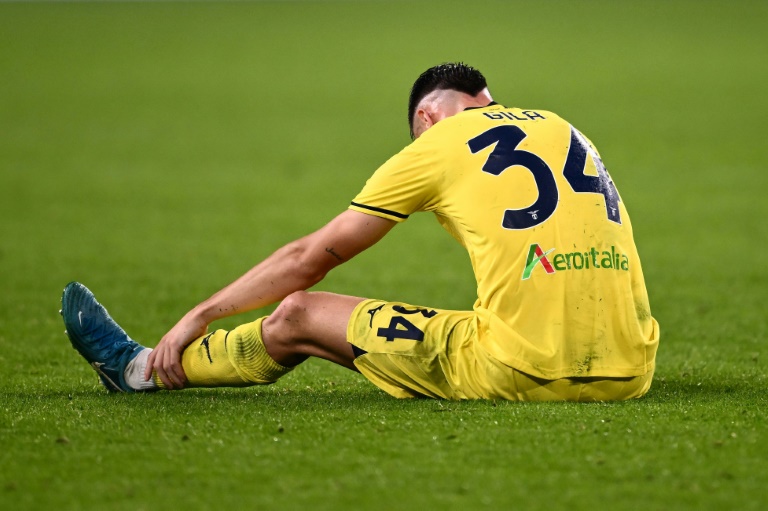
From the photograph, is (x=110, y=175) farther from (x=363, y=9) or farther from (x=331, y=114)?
(x=363, y=9)

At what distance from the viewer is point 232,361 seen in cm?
456

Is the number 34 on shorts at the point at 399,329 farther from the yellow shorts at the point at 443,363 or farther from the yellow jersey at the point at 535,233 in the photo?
the yellow jersey at the point at 535,233

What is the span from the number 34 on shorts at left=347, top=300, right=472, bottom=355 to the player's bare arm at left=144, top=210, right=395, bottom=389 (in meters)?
0.22

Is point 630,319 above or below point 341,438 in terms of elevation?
above

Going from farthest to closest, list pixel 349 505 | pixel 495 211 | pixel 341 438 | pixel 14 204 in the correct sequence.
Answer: pixel 14 204
pixel 495 211
pixel 341 438
pixel 349 505

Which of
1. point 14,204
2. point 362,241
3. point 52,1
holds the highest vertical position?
point 52,1

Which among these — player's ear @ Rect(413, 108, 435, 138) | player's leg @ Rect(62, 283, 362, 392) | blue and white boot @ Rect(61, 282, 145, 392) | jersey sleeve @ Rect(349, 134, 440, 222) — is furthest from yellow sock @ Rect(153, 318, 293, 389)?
player's ear @ Rect(413, 108, 435, 138)

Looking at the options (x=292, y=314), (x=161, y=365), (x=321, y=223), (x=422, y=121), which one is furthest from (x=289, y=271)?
(x=321, y=223)

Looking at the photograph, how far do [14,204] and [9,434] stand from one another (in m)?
9.58

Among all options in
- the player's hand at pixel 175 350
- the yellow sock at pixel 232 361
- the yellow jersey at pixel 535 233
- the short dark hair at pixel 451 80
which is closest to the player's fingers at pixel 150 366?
the player's hand at pixel 175 350

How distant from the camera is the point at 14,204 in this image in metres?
13.1

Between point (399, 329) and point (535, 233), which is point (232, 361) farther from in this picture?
point (535, 233)

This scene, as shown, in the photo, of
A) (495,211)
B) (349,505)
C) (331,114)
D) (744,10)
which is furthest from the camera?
(744,10)

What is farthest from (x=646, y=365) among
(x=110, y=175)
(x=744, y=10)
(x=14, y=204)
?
(x=744, y=10)
